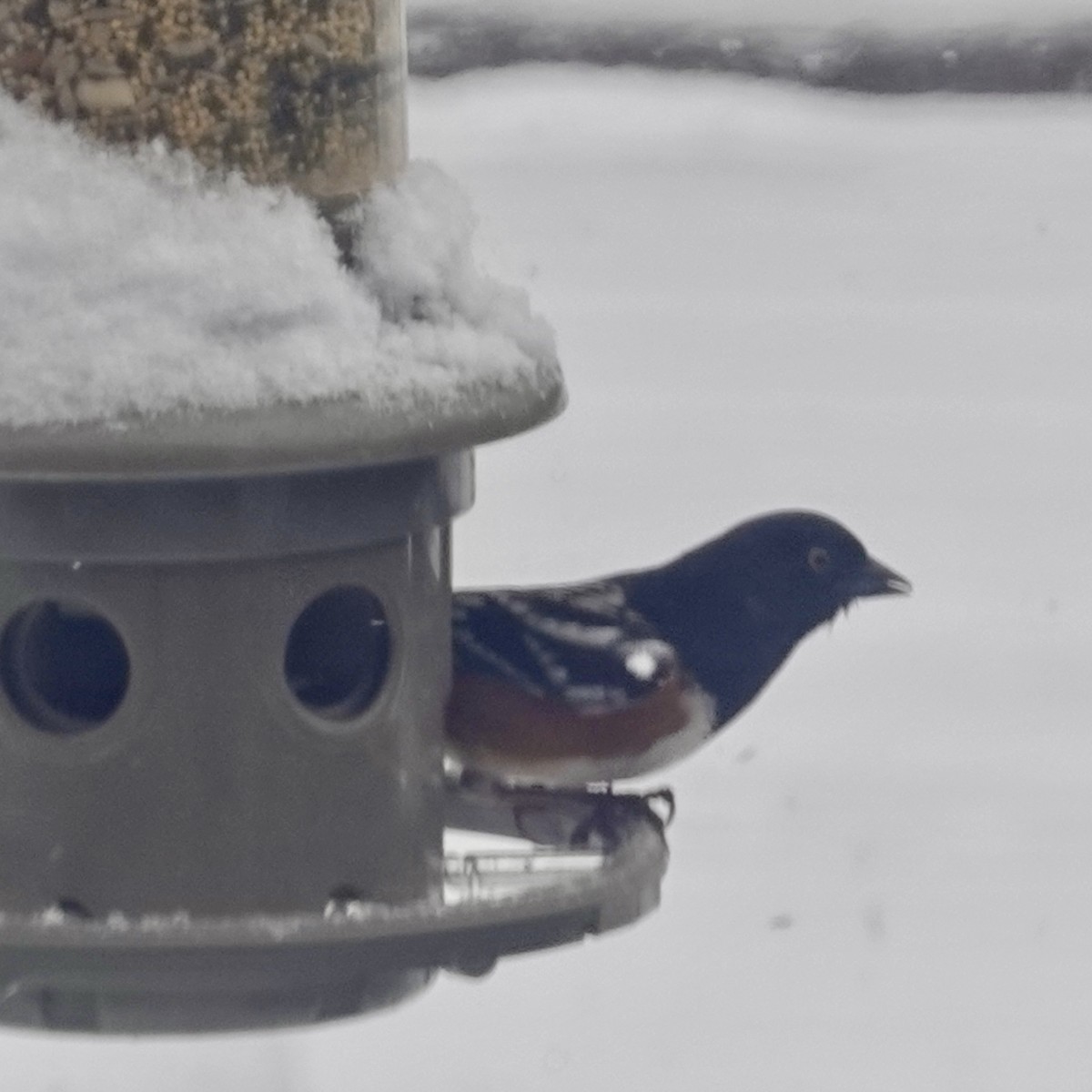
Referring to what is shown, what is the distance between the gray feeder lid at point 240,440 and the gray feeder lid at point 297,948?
0.48 metres

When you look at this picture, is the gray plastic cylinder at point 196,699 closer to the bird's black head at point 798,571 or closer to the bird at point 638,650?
the bird at point 638,650

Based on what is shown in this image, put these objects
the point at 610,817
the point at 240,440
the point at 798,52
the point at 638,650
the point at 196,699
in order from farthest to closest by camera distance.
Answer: the point at 798,52
the point at 638,650
the point at 610,817
the point at 196,699
the point at 240,440

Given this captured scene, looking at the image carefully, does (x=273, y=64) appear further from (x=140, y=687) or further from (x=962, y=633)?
(x=962, y=633)

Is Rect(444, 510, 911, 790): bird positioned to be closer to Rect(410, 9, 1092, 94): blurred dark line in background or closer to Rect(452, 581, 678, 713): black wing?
Rect(452, 581, 678, 713): black wing

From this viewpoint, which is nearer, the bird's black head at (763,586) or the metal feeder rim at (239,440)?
the metal feeder rim at (239,440)

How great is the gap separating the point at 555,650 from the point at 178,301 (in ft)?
2.95

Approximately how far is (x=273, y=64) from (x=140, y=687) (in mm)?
720

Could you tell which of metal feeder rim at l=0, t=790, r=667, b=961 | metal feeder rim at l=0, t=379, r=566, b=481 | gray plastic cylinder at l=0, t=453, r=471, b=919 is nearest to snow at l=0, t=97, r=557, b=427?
metal feeder rim at l=0, t=379, r=566, b=481

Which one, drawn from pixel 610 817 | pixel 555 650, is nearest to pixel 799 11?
pixel 555 650

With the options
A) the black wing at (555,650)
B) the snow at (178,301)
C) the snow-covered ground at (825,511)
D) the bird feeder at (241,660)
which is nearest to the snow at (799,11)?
the snow-covered ground at (825,511)

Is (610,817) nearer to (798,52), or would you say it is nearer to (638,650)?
(638,650)

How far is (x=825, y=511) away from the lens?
698 centimetres

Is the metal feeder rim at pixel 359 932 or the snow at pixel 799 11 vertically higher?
the metal feeder rim at pixel 359 932

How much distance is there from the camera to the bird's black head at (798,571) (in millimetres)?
4293
